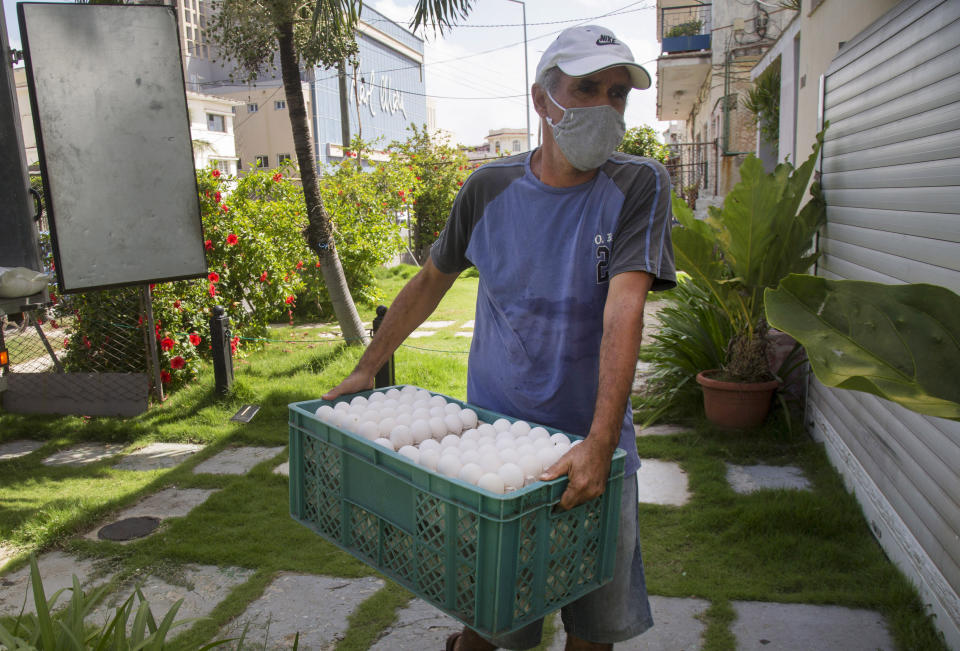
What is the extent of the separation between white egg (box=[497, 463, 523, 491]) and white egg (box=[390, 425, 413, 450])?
0.38m

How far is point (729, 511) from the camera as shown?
441 cm

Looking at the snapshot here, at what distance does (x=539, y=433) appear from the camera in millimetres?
2016

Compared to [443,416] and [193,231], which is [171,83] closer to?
[193,231]

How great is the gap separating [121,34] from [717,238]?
461cm

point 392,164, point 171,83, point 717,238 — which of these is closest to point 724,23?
point 392,164

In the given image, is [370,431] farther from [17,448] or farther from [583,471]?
[17,448]

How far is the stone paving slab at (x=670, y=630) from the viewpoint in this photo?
319cm

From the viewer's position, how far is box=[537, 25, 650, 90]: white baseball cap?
7.04 feet

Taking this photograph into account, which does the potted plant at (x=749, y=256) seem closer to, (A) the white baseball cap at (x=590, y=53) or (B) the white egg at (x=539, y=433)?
(A) the white baseball cap at (x=590, y=53)

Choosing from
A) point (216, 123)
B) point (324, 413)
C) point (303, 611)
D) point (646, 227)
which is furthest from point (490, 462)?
point (216, 123)

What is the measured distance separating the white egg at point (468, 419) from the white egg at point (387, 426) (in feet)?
0.70

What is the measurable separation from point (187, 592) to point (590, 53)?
10.4ft

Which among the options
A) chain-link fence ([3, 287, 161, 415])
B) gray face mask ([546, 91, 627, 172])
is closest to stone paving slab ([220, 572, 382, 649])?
gray face mask ([546, 91, 627, 172])

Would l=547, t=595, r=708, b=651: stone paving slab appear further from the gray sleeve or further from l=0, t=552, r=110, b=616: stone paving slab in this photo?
l=0, t=552, r=110, b=616: stone paving slab
